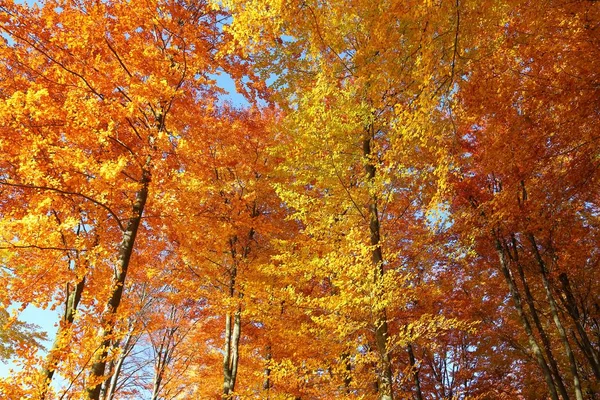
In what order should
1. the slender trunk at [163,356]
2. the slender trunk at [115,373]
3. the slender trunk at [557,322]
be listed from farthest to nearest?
the slender trunk at [163,356] → the slender trunk at [115,373] → the slender trunk at [557,322]

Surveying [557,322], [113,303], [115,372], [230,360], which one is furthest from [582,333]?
[115,372]

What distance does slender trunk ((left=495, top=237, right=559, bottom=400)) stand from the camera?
8.42 metres

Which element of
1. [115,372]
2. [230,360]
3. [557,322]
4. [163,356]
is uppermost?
[163,356]

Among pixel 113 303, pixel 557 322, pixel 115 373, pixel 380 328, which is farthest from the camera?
pixel 115 373

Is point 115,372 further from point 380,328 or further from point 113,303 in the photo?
point 380,328

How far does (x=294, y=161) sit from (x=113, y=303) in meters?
4.21

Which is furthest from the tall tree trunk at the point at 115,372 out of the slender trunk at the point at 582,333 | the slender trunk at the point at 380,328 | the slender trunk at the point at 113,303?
the slender trunk at the point at 582,333

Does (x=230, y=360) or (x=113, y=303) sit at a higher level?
(x=113, y=303)

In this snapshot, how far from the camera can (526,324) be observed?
885 cm

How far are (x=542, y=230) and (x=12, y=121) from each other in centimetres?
1128

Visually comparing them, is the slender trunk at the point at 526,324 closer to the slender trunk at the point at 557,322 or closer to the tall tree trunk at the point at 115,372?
the slender trunk at the point at 557,322

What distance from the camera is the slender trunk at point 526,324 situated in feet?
27.6

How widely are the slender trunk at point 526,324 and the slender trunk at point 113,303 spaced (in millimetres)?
9243

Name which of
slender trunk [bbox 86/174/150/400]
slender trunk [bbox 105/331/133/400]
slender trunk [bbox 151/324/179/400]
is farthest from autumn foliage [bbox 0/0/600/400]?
slender trunk [bbox 151/324/179/400]
